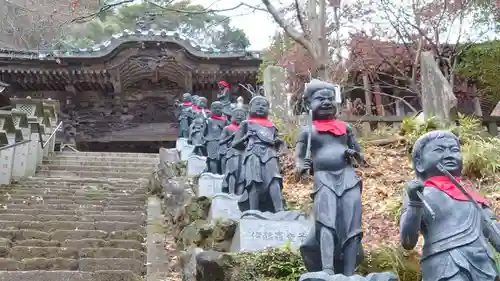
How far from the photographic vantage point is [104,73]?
64.7 feet

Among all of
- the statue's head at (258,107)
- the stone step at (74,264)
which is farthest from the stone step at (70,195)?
the statue's head at (258,107)

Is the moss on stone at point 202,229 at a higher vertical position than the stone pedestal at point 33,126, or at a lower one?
lower

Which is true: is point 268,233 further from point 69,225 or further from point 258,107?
point 69,225

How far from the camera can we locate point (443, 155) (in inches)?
146

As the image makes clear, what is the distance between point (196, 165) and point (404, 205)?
21.5ft

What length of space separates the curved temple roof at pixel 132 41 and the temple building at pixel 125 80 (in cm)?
3

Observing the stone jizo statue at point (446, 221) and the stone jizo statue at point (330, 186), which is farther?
the stone jizo statue at point (330, 186)

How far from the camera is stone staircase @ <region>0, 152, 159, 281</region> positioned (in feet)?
20.3

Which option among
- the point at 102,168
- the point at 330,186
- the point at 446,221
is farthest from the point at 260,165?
the point at 102,168

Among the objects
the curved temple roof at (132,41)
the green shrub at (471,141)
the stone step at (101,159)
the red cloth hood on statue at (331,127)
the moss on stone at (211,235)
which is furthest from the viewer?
the curved temple roof at (132,41)

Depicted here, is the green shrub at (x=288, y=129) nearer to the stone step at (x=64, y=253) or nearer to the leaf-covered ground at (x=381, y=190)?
the leaf-covered ground at (x=381, y=190)

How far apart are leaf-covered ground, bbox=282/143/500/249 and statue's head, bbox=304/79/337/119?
186 centimetres

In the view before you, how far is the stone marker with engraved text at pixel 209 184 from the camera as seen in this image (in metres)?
8.05

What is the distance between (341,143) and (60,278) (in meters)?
3.16
